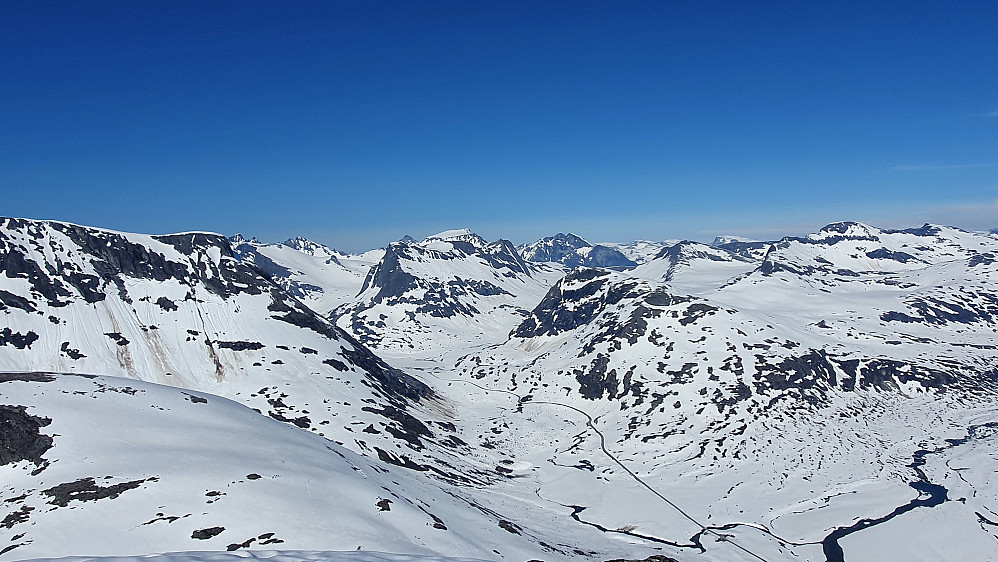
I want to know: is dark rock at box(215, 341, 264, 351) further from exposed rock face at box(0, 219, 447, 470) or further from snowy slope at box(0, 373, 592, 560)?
snowy slope at box(0, 373, 592, 560)

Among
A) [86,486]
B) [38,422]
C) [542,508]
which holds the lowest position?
[542,508]

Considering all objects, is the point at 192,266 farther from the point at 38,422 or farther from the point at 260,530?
the point at 260,530

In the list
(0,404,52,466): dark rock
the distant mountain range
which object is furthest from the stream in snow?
(0,404,52,466): dark rock

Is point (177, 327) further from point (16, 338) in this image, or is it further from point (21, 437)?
point (21, 437)

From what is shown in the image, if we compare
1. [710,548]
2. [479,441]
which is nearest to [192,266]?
[479,441]

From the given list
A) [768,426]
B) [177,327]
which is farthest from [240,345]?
[768,426]

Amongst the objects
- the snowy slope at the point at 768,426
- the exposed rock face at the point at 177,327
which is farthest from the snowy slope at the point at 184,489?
the snowy slope at the point at 768,426

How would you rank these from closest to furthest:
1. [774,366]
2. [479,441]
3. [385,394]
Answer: [479,441] → [385,394] → [774,366]

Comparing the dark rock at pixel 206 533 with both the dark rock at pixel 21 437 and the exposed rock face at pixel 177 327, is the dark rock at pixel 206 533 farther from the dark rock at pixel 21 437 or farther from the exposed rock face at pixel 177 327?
the exposed rock face at pixel 177 327
